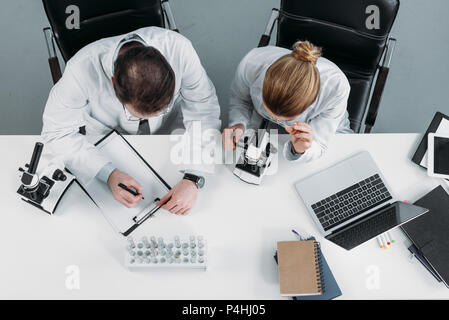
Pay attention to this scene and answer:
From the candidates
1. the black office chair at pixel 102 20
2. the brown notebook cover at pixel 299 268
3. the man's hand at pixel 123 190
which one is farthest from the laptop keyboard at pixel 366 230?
the black office chair at pixel 102 20

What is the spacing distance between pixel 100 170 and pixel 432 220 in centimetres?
121

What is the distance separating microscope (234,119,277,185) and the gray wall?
3.13 ft

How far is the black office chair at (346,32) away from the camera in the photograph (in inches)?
61.7

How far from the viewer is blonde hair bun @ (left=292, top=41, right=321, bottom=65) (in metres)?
1.27

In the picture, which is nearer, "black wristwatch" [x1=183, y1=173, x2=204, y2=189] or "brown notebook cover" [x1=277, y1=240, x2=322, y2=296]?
"brown notebook cover" [x1=277, y1=240, x2=322, y2=296]

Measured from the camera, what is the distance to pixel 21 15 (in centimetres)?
256

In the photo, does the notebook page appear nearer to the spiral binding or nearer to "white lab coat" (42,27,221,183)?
"white lab coat" (42,27,221,183)

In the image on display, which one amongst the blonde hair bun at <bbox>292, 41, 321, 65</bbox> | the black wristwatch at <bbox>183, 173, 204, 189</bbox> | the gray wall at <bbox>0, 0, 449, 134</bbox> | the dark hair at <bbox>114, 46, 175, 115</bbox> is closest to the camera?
the dark hair at <bbox>114, 46, 175, 115</bbox>

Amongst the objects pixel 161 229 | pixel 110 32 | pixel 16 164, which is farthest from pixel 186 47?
pixel 16 164

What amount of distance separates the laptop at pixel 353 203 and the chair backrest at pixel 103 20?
35.8 inches

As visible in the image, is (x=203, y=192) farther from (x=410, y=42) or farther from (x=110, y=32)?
(x=410, y=42)

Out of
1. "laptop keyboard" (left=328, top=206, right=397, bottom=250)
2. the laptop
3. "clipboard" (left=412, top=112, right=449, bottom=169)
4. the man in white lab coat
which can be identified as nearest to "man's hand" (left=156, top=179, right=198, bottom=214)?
the man in white lab coat

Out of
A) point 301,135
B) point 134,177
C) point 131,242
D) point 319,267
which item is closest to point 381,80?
point 301,135

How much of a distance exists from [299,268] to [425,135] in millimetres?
743
